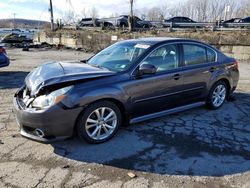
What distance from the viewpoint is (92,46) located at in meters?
22.8

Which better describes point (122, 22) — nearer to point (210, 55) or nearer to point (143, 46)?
point (210, 55)

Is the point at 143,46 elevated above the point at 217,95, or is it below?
above

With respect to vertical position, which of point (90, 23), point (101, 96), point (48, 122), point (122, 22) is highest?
point (90, 23)

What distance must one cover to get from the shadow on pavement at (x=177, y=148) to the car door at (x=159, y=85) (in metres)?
0.39

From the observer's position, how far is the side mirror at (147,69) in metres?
4.45

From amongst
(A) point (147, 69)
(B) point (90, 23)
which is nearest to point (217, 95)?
(A) point (147, 69)

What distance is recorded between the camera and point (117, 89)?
13.8 feet

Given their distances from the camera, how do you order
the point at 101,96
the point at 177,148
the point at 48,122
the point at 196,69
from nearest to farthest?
1. the point at 48,122
2. the point at 101,96
3. the point at 177,148
4. the point at 196,69

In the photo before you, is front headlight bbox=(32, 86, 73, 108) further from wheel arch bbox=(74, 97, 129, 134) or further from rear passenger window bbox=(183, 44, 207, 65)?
rear passenger window bbox=(183, 44, 207, 65)

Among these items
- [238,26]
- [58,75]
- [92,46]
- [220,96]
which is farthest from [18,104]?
[92,46]

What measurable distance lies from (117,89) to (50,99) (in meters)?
1.02

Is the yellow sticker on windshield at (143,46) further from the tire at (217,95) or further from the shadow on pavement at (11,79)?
the shadow on pavement at (11,79)

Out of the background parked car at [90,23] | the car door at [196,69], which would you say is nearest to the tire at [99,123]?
the car door at [196,69]

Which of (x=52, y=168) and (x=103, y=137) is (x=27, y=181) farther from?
(x=103, y=137)
